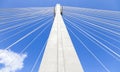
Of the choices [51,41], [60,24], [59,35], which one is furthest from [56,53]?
[60,24]

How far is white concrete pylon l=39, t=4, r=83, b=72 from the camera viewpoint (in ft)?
20.4

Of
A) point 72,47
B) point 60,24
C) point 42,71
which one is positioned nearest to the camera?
point 42,71

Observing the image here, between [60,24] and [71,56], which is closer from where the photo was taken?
[71,56]

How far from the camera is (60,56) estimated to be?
673 cm

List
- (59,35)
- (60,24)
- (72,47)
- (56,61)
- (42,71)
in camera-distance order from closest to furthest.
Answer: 1. (42,71)
2. (56,61)
3. (72,47)
4. (59,35)
5. (60,24)

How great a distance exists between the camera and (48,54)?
6.83 meters

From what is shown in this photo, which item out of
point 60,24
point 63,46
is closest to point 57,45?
point 63,46

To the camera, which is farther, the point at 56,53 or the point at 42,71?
the point at 56,53

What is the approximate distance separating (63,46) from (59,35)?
877mm

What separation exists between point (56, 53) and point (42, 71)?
0.99 metres

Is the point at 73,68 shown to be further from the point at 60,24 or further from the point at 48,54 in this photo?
the point at 60,24

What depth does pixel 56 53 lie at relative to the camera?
6871 millimetres

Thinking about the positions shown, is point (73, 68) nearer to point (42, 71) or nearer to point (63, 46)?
point (42, 71)

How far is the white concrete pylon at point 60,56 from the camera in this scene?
20.4 ft
